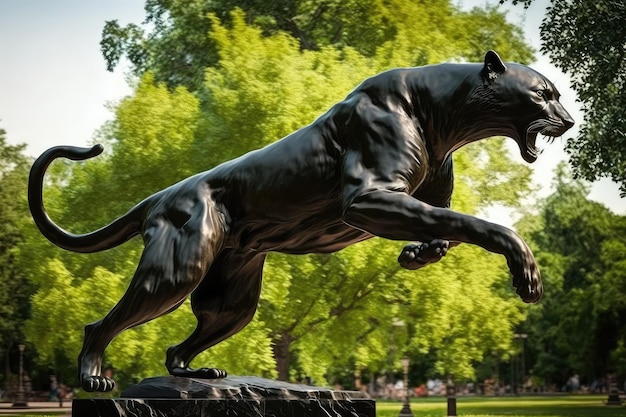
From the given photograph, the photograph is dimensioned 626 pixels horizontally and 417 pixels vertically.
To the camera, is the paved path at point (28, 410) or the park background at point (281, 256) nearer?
the park background at point (281, 256)

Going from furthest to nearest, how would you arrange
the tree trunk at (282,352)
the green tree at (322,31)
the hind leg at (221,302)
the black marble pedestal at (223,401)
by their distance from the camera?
the green tree at (322,31)
the tree trunk at (282,352)
the hind leg at (221,302)
the black marble pedestal at (223,401)

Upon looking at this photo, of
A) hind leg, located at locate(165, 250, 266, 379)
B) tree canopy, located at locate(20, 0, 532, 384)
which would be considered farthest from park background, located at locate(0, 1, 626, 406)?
hind leg, located at locate(165, 250, 266, 379)

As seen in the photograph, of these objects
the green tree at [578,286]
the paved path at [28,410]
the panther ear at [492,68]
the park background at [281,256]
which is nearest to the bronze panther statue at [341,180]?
the panther ear at [492,68]

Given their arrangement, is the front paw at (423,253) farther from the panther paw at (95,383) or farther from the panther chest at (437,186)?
the panther paw at (95,383)

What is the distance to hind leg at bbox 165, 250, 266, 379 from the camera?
23.7 ft

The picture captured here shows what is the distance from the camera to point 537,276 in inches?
235

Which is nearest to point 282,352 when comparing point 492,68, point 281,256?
point 281,256

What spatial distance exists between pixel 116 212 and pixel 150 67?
9.79 meters

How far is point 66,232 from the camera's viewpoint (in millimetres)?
7281

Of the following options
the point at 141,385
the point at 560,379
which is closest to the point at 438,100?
the point at 141,385

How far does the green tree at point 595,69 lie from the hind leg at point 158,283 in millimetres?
18037

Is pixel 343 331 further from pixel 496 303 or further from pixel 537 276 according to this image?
pixel 537 276

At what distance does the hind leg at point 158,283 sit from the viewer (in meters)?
6.62

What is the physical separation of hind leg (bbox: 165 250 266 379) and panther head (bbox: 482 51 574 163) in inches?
75.6
